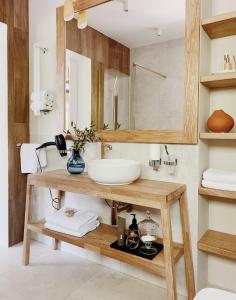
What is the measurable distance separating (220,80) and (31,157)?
163 cm

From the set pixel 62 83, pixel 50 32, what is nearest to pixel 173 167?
pixel 62 83

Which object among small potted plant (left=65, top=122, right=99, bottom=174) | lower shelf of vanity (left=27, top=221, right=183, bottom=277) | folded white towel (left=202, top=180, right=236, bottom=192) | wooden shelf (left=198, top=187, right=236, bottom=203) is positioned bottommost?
lower shelf of vanity (left=27, top=221, right=183, bottom=277)

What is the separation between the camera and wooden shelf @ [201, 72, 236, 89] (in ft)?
4.32

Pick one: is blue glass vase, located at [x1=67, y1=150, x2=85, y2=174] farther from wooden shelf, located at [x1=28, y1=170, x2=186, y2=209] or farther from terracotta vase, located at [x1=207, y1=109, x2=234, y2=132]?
terracotta vase, located at [x1=207, y1=109, x2=234, y2=132]

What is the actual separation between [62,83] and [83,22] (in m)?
0.50

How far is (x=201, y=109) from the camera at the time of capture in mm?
1475

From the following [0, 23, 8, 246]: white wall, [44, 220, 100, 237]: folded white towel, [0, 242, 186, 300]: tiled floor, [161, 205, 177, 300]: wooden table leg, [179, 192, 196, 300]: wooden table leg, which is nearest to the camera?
[161, 205, 177, 300]: wooden table leg

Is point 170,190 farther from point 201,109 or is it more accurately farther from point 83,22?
point 83,22

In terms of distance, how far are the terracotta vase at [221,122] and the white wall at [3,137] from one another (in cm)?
172

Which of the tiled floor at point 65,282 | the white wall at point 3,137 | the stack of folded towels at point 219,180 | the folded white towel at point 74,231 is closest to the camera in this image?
the stack of folded towels at point 219,180

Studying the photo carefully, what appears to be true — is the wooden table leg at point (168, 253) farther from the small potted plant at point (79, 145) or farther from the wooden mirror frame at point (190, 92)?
the small potted plant at point (79, 145)

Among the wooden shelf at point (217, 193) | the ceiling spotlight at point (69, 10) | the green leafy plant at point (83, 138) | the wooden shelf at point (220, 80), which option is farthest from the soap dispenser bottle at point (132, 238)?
the ceiling spotlight at point (69, 10)

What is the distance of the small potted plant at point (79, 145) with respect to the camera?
182 cm

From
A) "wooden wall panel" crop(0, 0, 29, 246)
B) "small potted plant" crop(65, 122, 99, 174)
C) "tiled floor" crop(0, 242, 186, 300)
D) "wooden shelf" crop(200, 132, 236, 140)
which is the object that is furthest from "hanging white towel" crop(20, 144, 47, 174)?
"wooden shelf" crop(200, 132, 236, 140)
